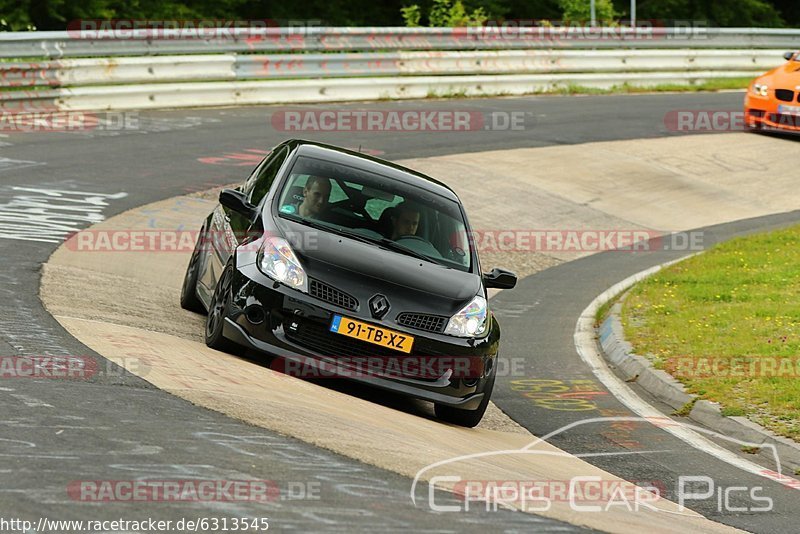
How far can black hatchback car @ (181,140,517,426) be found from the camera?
8.22 metres

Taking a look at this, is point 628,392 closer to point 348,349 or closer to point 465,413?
point 465,413

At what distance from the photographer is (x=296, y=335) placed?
824 centimetres

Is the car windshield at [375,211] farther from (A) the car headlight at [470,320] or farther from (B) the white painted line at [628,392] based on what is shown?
(B) the white painted line at [628,392]

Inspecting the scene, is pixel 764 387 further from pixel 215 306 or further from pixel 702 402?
pixel 215 306

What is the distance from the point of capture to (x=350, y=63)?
24.8 meters

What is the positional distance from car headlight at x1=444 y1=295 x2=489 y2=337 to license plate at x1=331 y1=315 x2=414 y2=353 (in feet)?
1.24

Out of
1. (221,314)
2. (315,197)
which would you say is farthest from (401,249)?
(221,314)

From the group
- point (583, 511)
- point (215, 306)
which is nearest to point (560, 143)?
point (215, 306)

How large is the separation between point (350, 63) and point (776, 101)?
322 inches

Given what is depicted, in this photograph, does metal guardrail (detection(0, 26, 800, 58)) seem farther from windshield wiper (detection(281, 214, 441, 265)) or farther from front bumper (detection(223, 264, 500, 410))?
front bumper (detection(223, 264, 500, 410))

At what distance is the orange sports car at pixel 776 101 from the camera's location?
2384cm

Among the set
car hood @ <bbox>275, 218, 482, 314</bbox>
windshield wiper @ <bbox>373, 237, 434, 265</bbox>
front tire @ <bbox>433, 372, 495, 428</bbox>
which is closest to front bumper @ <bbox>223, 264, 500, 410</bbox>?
front tire @ <bbox>433, 372, 495, 428</bbox>

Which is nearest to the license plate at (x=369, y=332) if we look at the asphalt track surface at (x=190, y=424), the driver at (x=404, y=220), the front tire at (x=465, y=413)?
the front tire at (x=465, y=413)

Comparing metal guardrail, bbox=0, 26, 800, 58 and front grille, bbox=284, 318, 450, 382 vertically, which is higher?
metal guardrail, bbox=0, 26, 800, 58
